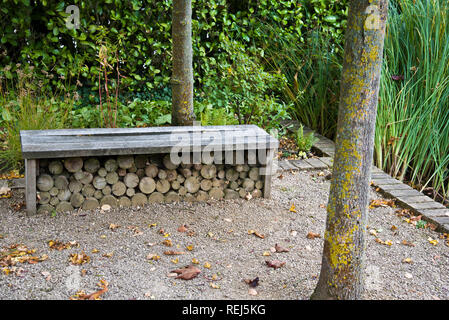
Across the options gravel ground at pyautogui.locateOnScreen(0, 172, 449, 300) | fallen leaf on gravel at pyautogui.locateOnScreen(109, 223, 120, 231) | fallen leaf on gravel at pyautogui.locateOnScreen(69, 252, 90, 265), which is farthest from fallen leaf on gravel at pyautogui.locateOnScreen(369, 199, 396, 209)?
fallen leaf on gravel at pyautogui.locateOnScreen(69, 252, 90, 265)

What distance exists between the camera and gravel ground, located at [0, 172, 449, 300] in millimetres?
2463

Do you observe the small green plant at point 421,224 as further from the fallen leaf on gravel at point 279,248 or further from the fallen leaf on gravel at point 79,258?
the fallen leaf on gravel at point 79,258

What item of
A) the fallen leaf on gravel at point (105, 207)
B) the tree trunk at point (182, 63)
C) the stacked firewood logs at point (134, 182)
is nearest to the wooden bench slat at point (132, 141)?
the stacked firewood logs at point (134, 182)

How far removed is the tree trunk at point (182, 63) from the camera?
374 cm

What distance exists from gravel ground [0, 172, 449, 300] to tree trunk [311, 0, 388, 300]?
0.97 ft

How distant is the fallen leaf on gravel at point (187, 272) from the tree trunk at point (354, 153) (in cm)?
67

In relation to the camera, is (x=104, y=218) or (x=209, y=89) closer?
(x=104, y=218)

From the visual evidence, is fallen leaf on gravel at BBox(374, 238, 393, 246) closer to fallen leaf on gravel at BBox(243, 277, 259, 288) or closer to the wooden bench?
the wooden bench

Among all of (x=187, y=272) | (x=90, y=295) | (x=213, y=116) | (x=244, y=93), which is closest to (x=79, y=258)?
(x=90, y=295)
